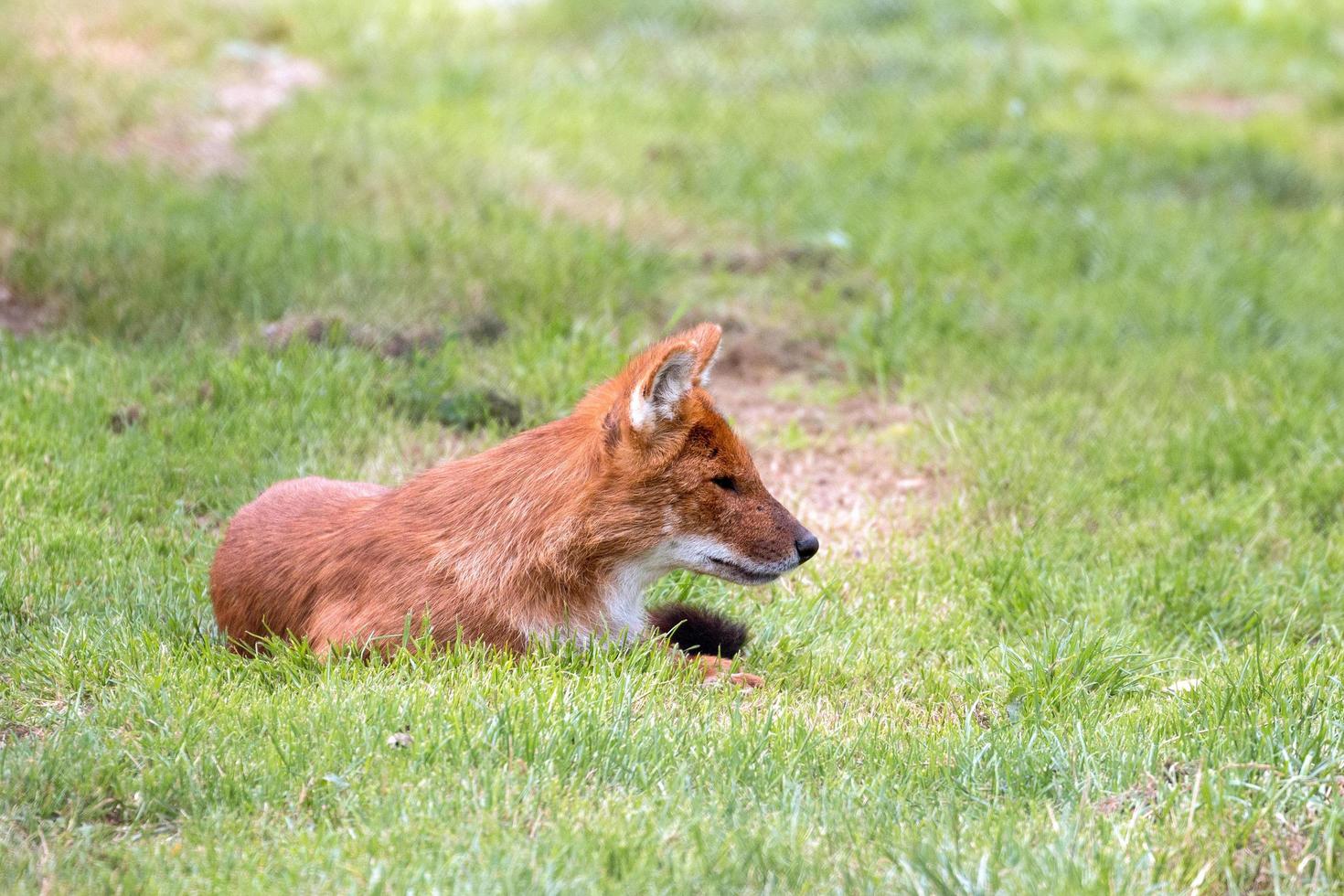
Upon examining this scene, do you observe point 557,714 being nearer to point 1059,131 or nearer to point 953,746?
point 953,746

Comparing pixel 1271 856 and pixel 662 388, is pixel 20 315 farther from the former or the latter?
pixel 1271 856

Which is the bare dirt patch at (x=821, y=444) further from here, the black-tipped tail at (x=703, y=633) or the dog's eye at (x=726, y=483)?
the dog's eye at (x=726, y=483)

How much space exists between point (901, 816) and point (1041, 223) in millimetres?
6284

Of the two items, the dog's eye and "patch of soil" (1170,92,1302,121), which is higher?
"patch of soil" (1170,92,1302,121)

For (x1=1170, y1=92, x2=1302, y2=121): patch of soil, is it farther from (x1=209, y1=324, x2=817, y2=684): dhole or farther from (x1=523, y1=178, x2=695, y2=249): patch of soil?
(x1=209, y1=324, x2=817, y2=684): dhole

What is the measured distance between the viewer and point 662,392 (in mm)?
4383

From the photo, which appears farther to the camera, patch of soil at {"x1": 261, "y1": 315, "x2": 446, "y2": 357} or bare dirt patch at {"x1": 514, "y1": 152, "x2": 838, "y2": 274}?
bare dirt patch at {"x1": 514, "y1": 152, "x2": 838, "y2": 274}

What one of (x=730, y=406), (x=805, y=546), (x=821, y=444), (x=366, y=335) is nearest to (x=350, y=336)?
(x=366, y=335)

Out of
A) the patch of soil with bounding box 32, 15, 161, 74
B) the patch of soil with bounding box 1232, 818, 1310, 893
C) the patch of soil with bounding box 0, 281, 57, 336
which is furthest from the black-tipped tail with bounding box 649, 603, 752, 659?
the patch of soil with bounding box 32, 15, 161, 74

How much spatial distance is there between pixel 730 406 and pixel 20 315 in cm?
341

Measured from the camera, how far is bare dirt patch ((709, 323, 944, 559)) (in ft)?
19.7

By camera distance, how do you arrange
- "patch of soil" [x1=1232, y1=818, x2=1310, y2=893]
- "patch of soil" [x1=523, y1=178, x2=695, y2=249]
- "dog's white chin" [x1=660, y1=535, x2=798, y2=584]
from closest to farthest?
"patch of soil" [x1=1232, y1=818, x2=1310, y2=893] < "dog's white chin" [x1=660, y1=535, x2=798, y2=584] < "patch of soil" [x1=523, y1=178, x2=695, y2=249]

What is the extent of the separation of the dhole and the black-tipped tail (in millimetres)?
94

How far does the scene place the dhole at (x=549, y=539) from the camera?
14.3 ft
